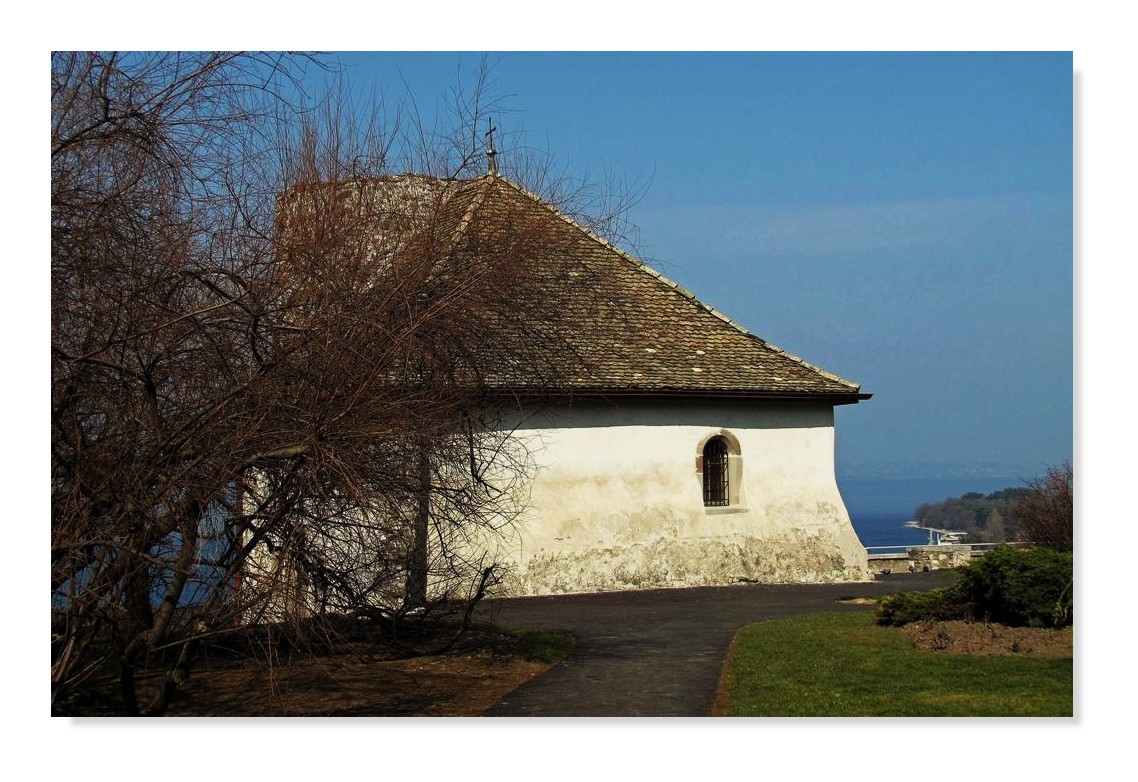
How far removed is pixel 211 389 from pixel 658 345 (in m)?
10.3

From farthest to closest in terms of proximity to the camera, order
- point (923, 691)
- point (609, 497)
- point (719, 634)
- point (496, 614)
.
Result: point (609, 497)
point (496, 614)
point (719, 634)
point (923, 691)

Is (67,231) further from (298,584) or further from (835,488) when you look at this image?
(835,488)

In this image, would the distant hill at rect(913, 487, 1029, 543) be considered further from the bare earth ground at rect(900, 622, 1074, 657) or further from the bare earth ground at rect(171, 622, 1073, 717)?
the bare earth ground at rect(171, 622, 1073, 717)

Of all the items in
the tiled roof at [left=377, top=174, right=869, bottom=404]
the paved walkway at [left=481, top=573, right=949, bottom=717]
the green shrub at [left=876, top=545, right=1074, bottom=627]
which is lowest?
the paved walkway at [left=481, top=573, right=949, bottom=717]

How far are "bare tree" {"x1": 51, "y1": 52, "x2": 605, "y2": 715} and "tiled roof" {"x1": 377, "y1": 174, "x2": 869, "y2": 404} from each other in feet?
19.8

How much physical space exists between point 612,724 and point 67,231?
4.61m

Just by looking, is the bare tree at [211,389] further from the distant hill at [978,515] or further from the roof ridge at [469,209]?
the distant hill at [978,515]

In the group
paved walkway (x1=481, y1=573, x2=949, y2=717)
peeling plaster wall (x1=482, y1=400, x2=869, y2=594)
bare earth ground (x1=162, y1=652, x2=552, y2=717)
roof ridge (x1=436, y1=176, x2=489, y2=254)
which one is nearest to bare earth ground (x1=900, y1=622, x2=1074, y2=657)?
paved walkway (x1=481, y1=573, x2=949, y2=717)

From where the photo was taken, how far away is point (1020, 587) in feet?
35.2

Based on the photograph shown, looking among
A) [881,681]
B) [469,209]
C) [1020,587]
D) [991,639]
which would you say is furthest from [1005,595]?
[469,209]

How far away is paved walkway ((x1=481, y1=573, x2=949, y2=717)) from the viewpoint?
857 centimetres

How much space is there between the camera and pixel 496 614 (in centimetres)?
1369

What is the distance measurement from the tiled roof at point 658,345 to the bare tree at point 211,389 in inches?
237

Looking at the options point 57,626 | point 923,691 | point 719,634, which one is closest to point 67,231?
point 57,626
